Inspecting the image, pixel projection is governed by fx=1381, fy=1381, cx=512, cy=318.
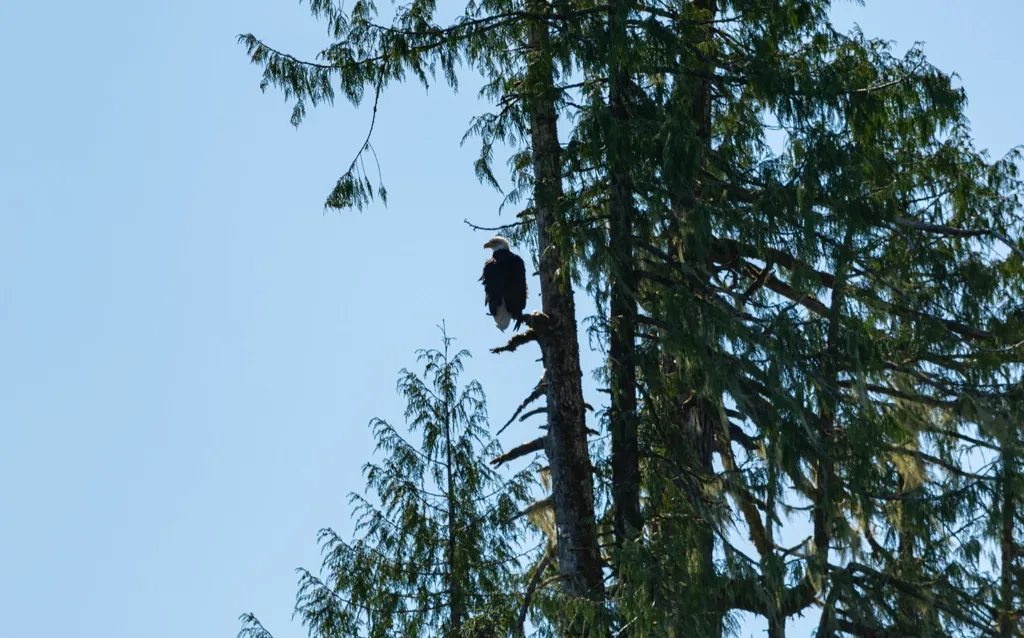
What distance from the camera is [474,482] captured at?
951 centimetres

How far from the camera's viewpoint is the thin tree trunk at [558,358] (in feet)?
27.1

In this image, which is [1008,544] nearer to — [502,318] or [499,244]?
[502,318]

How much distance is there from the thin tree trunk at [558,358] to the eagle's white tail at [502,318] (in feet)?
5.04

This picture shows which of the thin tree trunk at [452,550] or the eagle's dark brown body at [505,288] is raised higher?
the eagle's dark brown body at [505,288]

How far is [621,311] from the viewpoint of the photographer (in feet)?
27.6

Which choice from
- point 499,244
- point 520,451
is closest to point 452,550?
point 520,451

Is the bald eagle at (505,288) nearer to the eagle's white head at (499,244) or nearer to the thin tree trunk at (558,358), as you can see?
the eagle's white head at (499,244)

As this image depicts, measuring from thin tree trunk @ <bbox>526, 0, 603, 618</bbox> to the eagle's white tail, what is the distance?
1.54m

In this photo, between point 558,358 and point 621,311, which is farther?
point 558,358

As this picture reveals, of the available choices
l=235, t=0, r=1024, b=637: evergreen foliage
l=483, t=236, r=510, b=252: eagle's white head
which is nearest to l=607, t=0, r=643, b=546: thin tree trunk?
l=235, t=0, r=1024, b=637: evergreen foliage

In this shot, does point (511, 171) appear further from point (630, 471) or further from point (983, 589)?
point (983, 589)

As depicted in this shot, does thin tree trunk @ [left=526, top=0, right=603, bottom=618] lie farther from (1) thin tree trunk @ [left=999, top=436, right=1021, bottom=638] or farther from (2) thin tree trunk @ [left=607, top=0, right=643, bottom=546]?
(1) thin tree trunk @ [left=999, top=436, right=1021, bottom=638]

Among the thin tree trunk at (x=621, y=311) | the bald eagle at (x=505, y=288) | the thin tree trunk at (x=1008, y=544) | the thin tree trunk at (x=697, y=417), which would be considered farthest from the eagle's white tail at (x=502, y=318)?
the thin tree trunk at (x=1008, y=544)

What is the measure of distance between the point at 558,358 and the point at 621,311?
52 centimetres
